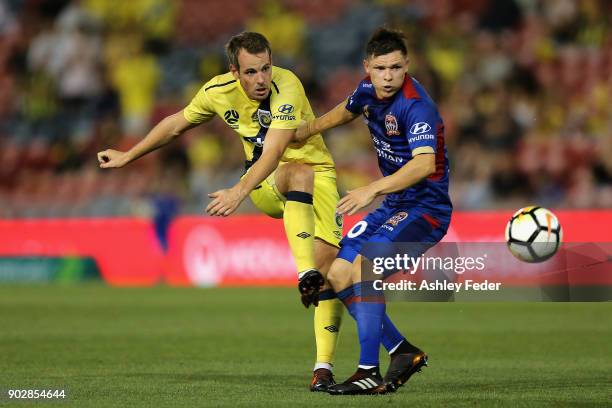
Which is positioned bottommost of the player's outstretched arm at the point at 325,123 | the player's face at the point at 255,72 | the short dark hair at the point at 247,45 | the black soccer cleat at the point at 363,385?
the black soccer cleat at the point at 363,385

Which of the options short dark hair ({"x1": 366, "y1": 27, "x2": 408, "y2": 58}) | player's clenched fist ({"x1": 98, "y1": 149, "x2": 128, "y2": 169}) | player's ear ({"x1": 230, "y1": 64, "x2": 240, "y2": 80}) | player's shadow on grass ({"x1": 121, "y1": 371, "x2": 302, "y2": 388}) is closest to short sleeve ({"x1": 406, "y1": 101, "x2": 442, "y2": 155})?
short dark hair ({"x1": 366, "y1": 27, "x2": 408, "y2": 58})

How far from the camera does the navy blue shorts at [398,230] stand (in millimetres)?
6641

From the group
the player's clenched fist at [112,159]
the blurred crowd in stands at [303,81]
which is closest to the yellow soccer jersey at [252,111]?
the player's clenched fist at [112,159]

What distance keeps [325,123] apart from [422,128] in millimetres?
859

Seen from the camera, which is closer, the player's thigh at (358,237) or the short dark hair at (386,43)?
the short dark hair at (386,43)

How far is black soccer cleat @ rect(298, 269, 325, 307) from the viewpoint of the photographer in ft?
22.2

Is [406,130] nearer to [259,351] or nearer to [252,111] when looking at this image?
[252,111]

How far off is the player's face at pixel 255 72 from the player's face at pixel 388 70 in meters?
0.70

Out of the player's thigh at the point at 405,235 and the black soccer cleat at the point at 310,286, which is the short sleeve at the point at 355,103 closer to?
the player's thigh at the point at 405,235

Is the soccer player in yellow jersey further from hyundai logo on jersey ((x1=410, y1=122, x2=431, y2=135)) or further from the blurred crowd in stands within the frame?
the blurred crowd in stands

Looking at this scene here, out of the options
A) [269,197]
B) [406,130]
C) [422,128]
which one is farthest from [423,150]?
[269,197]

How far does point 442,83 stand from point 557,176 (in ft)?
9.23

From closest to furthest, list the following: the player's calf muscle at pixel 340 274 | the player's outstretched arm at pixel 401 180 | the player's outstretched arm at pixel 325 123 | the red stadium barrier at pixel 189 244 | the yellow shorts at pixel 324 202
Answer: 1. the player's outstretched arm at pixel 401 180
2. the player's calf muscle at pixel 340 274
3. the player's outstretched arm at pixel 325 123
4. the yellow shorts at pixel 324 202
5. the red stadium barrier at pixel 189 244

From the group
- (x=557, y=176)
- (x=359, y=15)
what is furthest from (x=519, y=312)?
(x=359, y=15)
